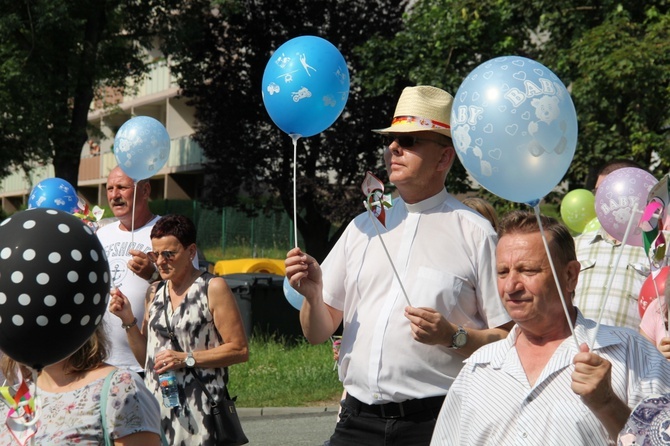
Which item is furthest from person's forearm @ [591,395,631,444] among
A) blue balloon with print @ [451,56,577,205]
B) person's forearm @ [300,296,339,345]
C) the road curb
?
the road curb

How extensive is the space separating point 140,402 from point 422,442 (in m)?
1.38

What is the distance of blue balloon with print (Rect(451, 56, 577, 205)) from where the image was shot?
3477 mm

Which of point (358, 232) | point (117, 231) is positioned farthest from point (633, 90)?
point (358, 232)

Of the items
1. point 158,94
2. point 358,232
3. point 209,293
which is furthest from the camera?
point 158,94

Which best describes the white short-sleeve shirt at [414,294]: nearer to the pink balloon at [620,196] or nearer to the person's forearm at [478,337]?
the person's forearm at [478,337]

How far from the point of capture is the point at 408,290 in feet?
13.9

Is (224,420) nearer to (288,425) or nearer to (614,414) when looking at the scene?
(614,414)

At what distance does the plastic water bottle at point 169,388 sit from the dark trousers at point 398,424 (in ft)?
4.64

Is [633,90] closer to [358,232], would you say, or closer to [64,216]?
[358,232]

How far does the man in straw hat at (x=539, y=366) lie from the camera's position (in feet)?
10.4

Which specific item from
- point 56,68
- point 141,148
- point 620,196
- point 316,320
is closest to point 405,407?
point 316,320

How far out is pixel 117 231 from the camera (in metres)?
6.46

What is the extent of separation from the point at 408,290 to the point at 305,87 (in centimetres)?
116

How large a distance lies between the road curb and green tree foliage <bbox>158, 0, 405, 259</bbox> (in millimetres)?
18332
